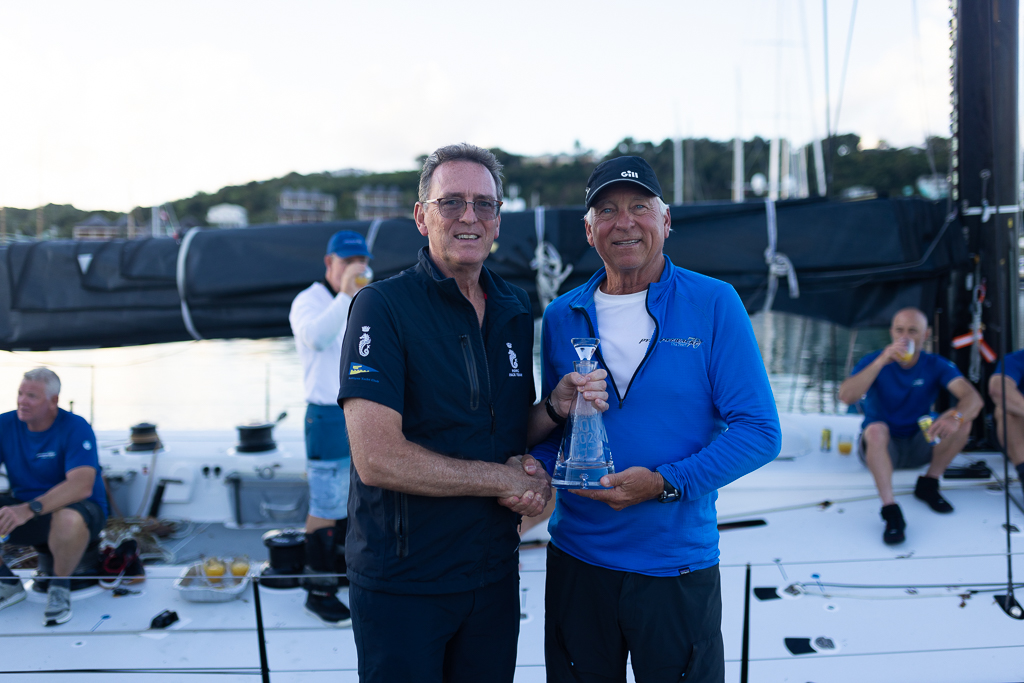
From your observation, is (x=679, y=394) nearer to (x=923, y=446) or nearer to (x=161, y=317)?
(x=923, y=446)

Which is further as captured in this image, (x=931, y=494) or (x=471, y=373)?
(x=931, y=494)

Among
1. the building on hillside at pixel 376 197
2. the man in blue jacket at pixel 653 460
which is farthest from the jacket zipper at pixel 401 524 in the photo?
the building on hillside at pixel 376 197

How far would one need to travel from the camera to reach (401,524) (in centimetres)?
156

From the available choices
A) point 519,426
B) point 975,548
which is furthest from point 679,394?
point 975,548

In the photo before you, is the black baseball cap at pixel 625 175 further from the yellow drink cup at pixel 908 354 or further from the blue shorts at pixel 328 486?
the yellow drink cup at pixel 908 354

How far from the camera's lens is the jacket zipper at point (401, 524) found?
1.55 meters

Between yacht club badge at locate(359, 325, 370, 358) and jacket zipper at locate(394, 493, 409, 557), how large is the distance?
331 mm

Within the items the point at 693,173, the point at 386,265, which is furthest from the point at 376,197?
the point at 386,265

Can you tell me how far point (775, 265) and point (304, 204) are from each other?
1453 inches

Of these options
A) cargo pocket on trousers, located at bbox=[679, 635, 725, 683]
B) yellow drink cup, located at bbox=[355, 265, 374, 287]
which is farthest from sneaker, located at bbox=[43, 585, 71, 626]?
cargo pocket on trousers, located at bbox=[679, 635, 725, 683]

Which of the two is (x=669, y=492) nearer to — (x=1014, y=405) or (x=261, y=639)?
(x=261, y=639)

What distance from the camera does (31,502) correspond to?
3191mm

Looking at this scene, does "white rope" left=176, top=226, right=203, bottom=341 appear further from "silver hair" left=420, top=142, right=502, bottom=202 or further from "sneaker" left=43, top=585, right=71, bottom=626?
"silver hair" left=420, top=142, right=502, bottom=202

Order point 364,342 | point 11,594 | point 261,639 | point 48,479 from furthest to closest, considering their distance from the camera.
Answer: point 48,479 → point 11,594 → point 261,639 → point 364,342
